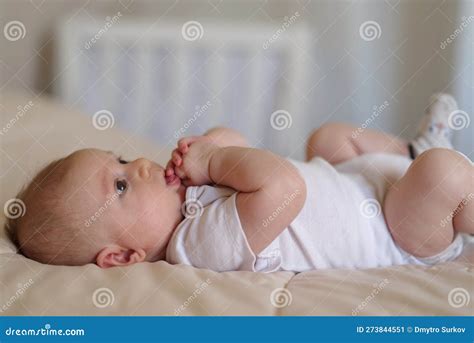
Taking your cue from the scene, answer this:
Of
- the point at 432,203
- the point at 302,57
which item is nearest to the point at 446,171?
the point at 432,203

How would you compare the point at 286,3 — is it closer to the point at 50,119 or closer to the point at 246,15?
the point at 246,15

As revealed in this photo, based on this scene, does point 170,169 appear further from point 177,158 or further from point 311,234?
point 311,234

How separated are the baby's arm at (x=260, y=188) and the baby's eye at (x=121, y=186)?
128mm

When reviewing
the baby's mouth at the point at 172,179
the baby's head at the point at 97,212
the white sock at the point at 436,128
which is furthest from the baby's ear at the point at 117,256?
the white sock at the point at 436,128

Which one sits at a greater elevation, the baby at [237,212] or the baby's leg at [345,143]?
the baby's leg at [345,143]

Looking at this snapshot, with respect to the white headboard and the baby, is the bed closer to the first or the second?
the baby

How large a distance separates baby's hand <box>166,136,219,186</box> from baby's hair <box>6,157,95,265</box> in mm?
154

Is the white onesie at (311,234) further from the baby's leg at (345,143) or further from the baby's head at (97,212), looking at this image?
the baby's leg at (345,143)

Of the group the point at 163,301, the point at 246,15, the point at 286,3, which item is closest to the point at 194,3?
the point at 246,15

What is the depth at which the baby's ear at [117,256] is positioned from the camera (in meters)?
0.83

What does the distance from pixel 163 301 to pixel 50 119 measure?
0.74m

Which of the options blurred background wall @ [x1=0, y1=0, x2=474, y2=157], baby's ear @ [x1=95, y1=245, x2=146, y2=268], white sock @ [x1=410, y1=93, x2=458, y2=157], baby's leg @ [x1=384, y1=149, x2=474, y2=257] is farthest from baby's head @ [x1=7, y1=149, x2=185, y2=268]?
blurred background wall @ [x1=0, y1=0, x2=474, y2=157]

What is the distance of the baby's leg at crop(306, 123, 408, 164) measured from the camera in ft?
3.72

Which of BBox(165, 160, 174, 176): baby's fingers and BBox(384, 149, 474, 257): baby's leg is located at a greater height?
BBox(384, 149, 474, 257): baby's leg
